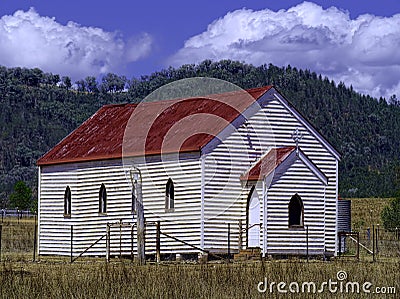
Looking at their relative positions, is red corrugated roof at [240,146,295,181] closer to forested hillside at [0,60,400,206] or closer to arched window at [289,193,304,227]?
arched window at [289,193,304,227]

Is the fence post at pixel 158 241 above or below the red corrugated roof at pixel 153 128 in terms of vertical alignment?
below

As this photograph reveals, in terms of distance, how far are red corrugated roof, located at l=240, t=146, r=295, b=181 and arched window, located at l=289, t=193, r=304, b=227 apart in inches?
72.5

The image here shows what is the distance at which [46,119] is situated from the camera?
177 metres

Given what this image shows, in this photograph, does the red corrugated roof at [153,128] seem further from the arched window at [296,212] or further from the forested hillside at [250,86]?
the forested hillside at [250,86]

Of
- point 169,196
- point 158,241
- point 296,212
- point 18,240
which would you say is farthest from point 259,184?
point 18,240

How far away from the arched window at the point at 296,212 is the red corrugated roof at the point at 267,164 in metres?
1.84

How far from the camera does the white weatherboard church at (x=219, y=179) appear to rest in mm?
41125

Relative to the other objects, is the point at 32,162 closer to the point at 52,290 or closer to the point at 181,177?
the point at 181,177

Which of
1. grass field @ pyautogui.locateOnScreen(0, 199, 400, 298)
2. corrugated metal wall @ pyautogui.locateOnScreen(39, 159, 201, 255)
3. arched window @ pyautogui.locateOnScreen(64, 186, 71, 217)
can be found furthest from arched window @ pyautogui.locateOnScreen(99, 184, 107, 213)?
grass field @ pyautogui.locateOnScreen(0, 199, 400, 298)

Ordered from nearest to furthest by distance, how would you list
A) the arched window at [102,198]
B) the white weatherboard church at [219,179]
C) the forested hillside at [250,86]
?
the white weatherboard church at [219,179] < the arched window at [102,198] < the forested hillside at [250,86]

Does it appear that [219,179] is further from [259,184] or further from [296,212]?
[296,212]

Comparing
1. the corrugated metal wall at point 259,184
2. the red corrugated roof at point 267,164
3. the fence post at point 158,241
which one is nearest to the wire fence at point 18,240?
the fence post at point 158,241

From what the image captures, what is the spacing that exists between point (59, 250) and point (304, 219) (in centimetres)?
1175

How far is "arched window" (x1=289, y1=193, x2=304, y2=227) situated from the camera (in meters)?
42.0
